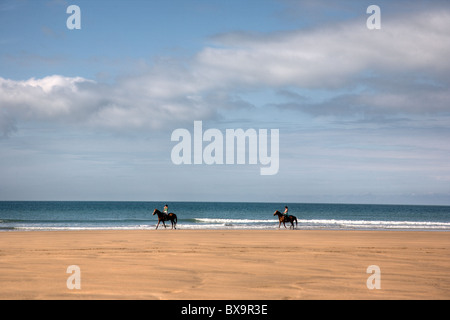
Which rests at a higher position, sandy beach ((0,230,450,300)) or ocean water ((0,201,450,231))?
sandy beach ((0,230,450,300))

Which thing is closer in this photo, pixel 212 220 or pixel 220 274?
pixel 220 274

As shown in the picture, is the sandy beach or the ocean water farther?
the ocean water

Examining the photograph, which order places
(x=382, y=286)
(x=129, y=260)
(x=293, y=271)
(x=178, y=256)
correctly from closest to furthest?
(x=382, y=286)
(x=293, y=271)
(x=129, y=260)
(x=178, y=256)

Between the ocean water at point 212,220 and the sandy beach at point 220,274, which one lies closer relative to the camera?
the sandy beach at point 220,274

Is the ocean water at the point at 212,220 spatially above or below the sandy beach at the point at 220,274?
below

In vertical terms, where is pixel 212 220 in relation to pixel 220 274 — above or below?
below

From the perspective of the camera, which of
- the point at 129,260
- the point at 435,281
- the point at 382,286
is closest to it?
the point at 382,286
